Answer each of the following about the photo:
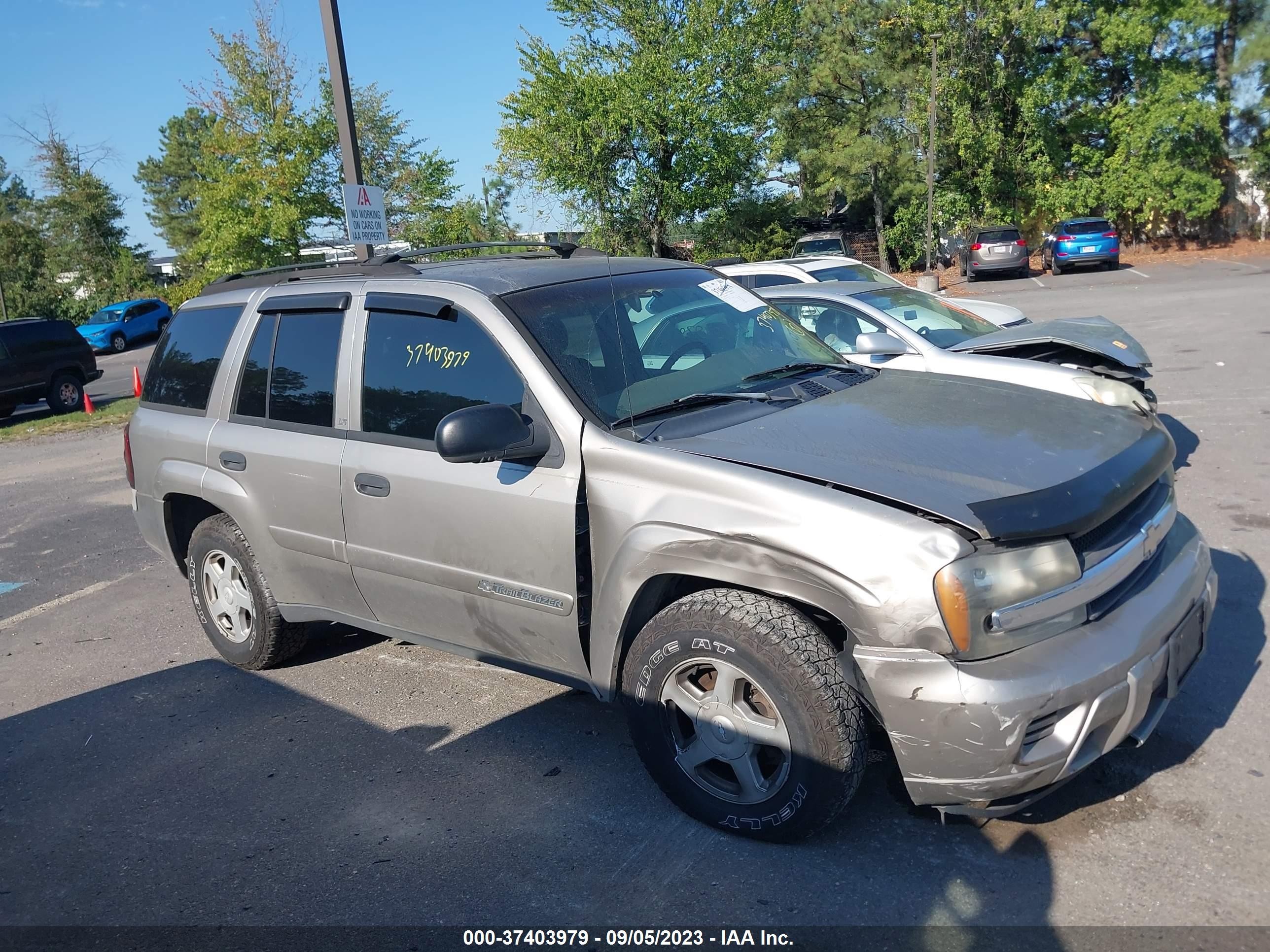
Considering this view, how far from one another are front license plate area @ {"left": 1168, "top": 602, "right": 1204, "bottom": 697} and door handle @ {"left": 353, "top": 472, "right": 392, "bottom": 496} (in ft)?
9.33

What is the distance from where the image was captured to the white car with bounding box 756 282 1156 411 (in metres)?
6.39

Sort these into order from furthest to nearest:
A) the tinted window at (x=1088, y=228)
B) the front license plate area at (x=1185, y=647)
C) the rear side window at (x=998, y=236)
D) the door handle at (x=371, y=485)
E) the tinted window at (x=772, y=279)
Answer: the rear side window at (x=998, y=236) → the tinted window at (x=1088, y=228) → the tinted window at (x=772, y=279) → the door handle at (x=371, y=485) → the front license plate area at (x=1185, y=647)

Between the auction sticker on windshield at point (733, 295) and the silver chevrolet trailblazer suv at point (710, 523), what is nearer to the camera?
the silver chevrolet trailblazer suv at point (710, 523)

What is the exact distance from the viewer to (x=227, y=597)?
509 centimetres

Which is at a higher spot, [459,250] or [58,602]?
[459,250]

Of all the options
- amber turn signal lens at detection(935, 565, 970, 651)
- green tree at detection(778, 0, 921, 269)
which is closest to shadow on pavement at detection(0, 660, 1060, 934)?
amber turn signal lens at detection(935, 565, 970, 651)

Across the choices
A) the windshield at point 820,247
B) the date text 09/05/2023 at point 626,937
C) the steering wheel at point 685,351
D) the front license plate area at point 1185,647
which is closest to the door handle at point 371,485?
the steering wheel at point 685,351

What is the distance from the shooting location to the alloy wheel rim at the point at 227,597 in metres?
5.01

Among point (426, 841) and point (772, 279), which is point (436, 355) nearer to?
point (426, 841)

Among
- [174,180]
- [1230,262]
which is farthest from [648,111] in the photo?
[174,180]

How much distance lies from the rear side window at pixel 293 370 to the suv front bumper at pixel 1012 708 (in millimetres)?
2623

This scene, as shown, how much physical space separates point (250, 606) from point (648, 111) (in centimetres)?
2755

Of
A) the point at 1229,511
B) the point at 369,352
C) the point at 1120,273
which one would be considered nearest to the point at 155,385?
the point at 369,352

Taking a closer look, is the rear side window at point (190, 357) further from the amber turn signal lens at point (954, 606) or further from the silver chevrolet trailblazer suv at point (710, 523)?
the amber turn signal lens at point (954, 606)
